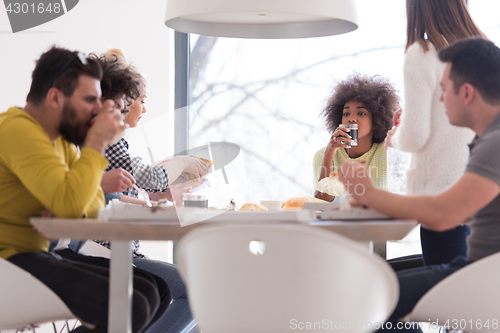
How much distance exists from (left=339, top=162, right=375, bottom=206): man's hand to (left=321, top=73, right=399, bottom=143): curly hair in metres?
1.54

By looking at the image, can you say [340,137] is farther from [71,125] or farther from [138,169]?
[71,125]

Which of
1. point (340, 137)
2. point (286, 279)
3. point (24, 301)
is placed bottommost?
point (24, 301)

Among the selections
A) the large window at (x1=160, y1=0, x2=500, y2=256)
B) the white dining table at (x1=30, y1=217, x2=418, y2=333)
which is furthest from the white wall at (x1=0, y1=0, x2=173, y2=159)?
the white dining table at (x1=30, y1=217, x2=418, y2=333)

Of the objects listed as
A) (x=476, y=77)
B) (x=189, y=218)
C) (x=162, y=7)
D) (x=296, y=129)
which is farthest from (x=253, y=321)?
(x=162, y=7)

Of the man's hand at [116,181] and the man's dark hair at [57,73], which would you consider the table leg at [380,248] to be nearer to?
the man's hand at [116,181]

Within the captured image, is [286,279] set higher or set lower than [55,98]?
lower

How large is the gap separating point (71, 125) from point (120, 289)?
509 millimetres

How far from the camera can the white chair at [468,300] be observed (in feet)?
3.50

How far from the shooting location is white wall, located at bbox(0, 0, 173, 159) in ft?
10.2

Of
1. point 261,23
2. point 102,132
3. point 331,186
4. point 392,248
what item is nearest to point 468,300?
point 331,186

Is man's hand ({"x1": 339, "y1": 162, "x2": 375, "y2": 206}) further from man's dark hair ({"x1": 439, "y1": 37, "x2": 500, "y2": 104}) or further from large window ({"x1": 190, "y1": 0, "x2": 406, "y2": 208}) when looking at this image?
large window ({"x1": 190, "y1": 0, "x2": 406, "y2": 208})

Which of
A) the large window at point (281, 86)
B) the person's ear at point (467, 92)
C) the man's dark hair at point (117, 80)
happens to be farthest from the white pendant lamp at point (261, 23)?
the large window at point (281, 86)

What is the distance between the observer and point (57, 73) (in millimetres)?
1392

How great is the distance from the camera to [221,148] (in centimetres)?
173
